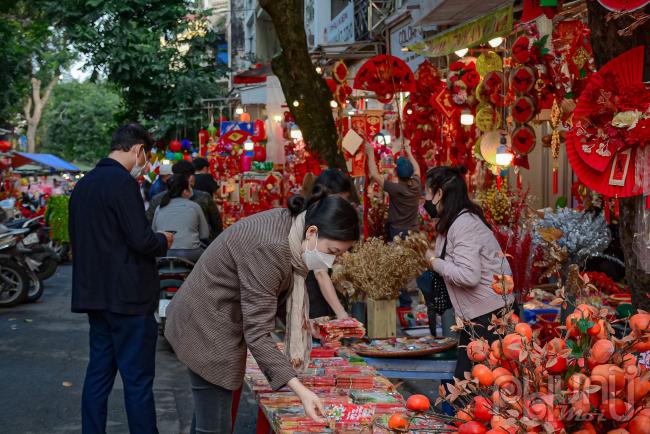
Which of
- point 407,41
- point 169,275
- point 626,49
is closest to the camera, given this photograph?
point 626,49

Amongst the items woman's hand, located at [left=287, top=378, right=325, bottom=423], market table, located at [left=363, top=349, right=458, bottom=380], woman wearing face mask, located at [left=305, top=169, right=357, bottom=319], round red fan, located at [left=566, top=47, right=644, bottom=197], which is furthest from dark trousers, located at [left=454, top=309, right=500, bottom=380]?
woman's hand, located at [left=287, top=378, right=325, bottom=423]

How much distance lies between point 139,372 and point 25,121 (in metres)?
45.3

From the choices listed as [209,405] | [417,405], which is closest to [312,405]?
[209,405]

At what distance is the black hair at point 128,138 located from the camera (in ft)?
15.2

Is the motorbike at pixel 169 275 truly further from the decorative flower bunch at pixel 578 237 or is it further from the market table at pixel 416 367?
the decorative flower bunch at pixel 578 237

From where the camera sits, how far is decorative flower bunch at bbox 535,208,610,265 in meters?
5.95

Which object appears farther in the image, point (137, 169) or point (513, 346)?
point (137, 169)

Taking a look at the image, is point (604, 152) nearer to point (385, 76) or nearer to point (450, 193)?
point (450, 193)

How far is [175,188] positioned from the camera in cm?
786

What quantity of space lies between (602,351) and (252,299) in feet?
4.96

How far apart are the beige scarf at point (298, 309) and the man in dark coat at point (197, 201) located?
4589 mm

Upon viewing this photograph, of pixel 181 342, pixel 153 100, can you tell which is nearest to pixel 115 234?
pixel 181 342

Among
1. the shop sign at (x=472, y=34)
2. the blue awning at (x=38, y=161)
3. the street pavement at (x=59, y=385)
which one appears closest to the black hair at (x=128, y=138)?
the street pavement at (x=59, y=385)

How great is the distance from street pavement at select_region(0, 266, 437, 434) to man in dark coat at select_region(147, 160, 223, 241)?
1.38 m
